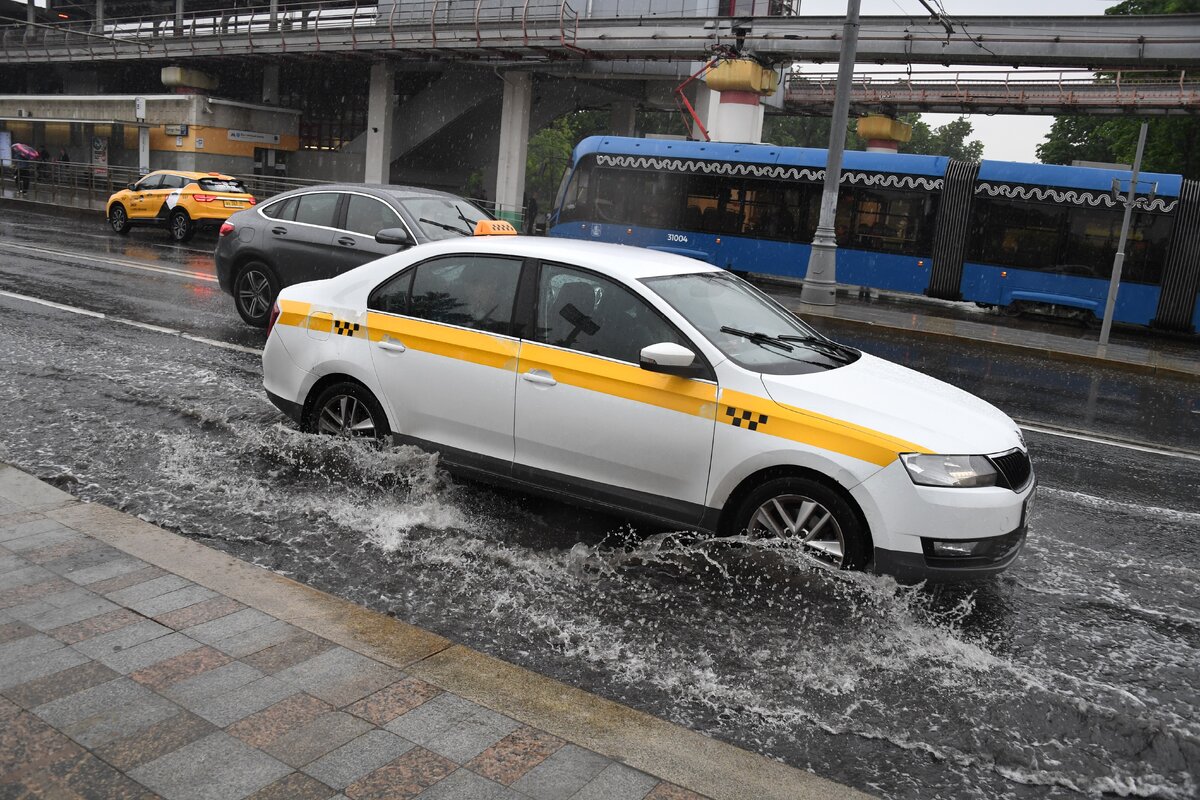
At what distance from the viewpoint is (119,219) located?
26.3m

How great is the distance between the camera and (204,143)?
4222 centimetres

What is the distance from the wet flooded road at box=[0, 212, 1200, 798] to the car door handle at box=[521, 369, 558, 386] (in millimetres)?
891

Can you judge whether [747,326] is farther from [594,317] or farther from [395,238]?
[395,238]

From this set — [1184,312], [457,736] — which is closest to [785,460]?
[457,736]

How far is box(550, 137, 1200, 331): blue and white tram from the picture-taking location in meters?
20.7

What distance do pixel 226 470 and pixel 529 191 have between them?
78934 millimetres

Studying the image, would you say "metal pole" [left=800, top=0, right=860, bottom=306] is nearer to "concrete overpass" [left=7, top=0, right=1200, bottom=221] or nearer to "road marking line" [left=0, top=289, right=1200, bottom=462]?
"road marking line" [left=0, top=289, right=1200, bottom=462]

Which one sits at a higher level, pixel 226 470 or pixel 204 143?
pixel 204 143

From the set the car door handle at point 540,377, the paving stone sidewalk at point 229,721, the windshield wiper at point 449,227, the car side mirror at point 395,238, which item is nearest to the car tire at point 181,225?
the windshield wiper at point 449,227

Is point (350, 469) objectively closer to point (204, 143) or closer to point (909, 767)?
point (909, 767)

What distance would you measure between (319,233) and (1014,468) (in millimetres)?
8395

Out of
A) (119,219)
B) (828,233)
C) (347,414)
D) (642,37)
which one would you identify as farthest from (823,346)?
(642,37)

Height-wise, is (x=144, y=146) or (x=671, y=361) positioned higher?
(x=144, y=146)

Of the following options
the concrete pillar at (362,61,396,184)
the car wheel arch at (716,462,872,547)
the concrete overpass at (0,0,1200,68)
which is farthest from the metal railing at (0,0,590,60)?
the car wheel arch at (716,462,872,547)
